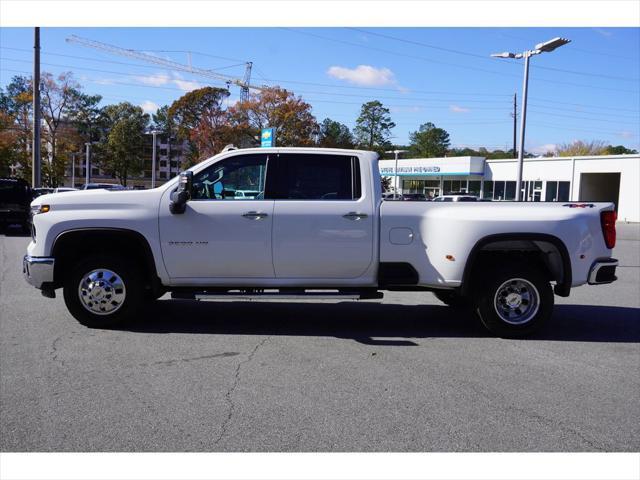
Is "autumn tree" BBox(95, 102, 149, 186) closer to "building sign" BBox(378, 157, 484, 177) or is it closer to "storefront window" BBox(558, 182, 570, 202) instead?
"building sign" BBox(378, 157, 484, 177)

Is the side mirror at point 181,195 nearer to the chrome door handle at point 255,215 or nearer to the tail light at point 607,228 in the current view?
the chrome door handle at point 255,215

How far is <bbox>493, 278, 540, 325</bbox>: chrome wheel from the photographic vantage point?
696cm

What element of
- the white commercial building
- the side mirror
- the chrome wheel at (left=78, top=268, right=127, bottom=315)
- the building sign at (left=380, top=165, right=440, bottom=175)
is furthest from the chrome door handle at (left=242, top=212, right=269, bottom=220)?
the building sign at (left=380, top=165, right=440, bottom=175)

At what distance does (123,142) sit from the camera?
265 ft

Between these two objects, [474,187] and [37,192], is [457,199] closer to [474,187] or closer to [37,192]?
[37,192]

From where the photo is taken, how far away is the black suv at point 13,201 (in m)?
20.1

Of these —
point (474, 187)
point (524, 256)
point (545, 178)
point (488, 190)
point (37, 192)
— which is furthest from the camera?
point (474, 187)

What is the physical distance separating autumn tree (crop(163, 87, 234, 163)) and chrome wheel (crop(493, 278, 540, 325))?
47.5 meters

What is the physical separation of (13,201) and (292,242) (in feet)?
55.6

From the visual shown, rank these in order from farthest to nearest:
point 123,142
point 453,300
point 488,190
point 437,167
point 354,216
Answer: point 123,142
point 437,167
point 488,190
point 453,300
point 354,216

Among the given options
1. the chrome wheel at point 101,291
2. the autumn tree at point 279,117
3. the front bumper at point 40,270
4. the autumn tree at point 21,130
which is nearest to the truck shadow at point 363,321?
the chrome wheel at point 101,291

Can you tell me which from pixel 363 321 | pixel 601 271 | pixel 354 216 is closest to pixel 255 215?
pixel 354 216

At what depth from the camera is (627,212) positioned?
44594mm

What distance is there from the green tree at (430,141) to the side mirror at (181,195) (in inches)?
3778
